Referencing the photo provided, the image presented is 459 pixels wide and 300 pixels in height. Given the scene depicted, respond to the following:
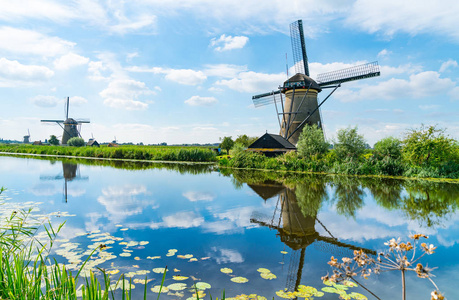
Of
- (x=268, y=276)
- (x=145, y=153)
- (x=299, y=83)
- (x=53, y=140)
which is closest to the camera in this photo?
(x=268, y=276)

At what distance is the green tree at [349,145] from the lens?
2130cm

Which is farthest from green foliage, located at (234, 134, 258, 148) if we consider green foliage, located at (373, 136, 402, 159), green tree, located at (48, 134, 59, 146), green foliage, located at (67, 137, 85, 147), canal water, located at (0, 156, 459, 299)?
green tree, located at (48, 134, 59, 146)

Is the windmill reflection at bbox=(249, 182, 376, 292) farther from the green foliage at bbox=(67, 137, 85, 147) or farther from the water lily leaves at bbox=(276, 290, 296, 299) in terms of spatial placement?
the green foliage at bbox=(67, 137, 85, 147)

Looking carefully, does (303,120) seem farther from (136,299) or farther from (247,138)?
(136,299)

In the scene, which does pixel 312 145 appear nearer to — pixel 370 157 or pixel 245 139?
pixel 370 157

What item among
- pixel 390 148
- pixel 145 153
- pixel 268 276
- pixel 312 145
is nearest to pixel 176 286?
pixel 268 276

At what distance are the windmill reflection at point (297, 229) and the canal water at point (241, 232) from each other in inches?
0.9

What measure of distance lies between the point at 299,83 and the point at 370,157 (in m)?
9.87

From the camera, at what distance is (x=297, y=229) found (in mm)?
7035

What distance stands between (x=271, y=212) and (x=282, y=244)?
2.61 m

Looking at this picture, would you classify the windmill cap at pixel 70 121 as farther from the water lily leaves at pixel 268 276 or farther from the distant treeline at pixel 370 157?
the water lily leaves at pixel 268 276

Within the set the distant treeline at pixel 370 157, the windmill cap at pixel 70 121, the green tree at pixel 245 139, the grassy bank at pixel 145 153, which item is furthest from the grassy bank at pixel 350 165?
the windmill cap at pixel 70 121

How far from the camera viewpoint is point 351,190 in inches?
514

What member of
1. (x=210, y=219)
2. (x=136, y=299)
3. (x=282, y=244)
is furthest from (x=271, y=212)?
(x=136, y=299)
